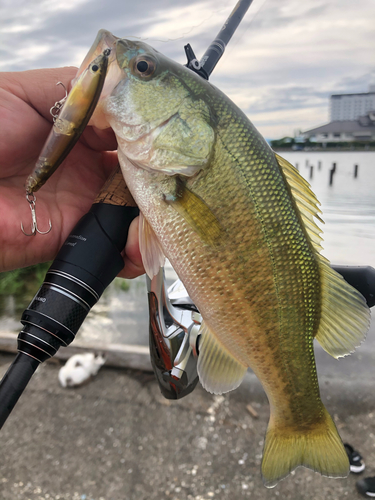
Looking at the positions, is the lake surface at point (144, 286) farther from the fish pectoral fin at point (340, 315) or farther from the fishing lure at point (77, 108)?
the fishing lure at point (77, 108)

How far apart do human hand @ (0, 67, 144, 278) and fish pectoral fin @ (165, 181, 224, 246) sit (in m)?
0.27

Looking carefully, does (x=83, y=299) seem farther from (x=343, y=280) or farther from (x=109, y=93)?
(x=343, y=280)

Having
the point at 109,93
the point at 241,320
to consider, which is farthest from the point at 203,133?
the point at 241,320

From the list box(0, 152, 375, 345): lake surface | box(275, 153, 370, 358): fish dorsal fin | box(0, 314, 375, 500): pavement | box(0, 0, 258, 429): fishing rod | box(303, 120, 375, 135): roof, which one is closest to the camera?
box(0, 0, 258, 429): fishing rod

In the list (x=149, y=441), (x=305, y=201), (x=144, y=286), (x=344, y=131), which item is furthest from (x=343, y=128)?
(x=305, y=201)

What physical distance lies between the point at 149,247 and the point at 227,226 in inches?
9.8

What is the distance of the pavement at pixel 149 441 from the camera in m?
2.73

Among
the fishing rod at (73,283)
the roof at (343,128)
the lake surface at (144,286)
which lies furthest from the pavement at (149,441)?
the roof at (343,128)

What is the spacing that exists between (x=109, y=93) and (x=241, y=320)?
75 cm

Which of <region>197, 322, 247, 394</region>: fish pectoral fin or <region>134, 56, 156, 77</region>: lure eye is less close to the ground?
<region>134, 56, 156, 77</region>: lure eye

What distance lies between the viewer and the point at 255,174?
1064mm

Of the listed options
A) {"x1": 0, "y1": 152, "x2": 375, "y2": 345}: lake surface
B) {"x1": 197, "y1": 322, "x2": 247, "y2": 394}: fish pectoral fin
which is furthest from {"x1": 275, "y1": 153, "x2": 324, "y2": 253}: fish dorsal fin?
{"x1": 197, "y1": 322, "x2": 247, "y2": 394}: fish pectoral fin

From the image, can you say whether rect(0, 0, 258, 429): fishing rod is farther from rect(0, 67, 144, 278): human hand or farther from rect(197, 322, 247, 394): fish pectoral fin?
rect(197, 322, 247, 394): fish pectoral fin

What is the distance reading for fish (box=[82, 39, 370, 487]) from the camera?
1.04 meters
